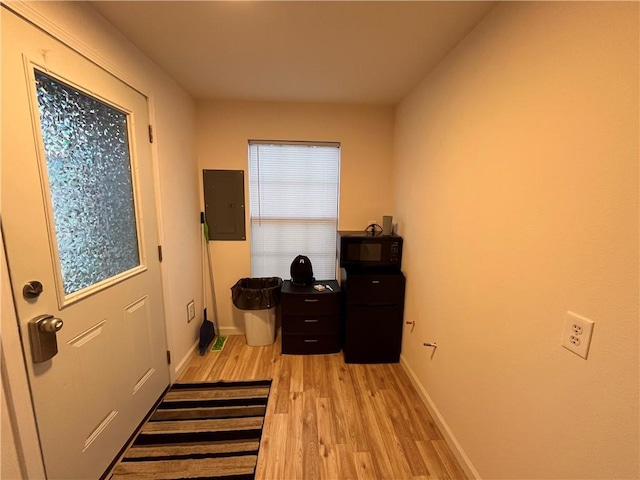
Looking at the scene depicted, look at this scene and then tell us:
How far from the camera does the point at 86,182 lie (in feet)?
4.21

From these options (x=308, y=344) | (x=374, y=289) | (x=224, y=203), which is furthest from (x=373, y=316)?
(x=224, y=203)

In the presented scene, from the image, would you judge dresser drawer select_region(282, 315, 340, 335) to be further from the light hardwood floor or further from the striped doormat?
the striped doormat

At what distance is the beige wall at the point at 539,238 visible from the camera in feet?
2.53

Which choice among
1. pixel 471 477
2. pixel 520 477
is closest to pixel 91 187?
pixel 520 477

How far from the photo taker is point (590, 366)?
33.4 inches

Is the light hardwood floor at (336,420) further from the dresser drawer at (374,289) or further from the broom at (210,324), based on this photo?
the dresser drawer at (374,289)

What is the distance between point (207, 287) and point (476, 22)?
3.01 m

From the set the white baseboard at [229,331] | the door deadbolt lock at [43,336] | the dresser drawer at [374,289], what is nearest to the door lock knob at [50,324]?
the door deadbolt lock at [43,336]

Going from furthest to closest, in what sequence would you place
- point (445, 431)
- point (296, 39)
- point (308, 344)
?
point (308, 344) < point (445, 431) < point (296, 39)

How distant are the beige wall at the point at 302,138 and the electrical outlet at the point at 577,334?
203cm

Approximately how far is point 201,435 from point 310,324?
1.17 m

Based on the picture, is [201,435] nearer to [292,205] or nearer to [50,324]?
[50,324]

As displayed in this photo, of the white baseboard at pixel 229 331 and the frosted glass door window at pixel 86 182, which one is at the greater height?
the frosted glass door window at pixel 86 182

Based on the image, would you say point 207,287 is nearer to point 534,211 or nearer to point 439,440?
point 439,440
